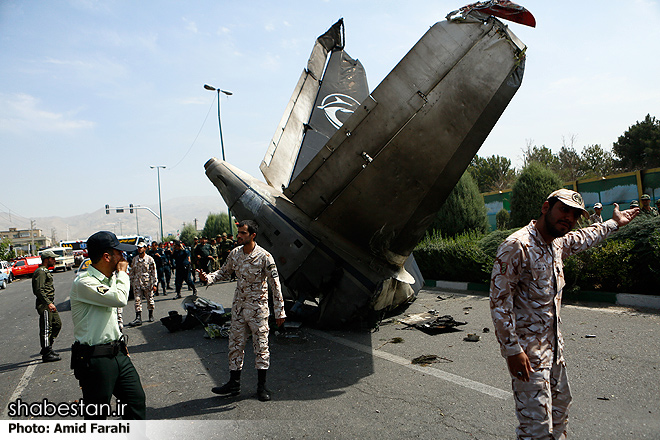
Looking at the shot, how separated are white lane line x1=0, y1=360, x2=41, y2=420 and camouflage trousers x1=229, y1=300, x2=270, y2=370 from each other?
2.54 meters

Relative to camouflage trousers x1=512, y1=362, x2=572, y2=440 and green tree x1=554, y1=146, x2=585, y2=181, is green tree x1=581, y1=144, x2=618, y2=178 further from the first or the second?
camouflage trousers x1=512, y1=362, x2=572, y2=440

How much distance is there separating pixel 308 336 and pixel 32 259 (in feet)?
119

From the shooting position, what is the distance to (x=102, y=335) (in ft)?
9.79

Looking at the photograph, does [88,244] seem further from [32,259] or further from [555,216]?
[32,259]

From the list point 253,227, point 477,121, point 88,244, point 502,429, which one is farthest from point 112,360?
point 477,121

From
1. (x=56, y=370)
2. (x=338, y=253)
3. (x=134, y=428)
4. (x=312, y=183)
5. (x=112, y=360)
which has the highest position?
(x=312, y=183)

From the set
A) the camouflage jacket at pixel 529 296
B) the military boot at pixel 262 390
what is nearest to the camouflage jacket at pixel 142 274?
the military boot at pixel 262 390

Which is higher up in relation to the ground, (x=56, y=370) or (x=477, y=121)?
(x=477, y=121)

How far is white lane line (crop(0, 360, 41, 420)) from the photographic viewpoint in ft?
15.2

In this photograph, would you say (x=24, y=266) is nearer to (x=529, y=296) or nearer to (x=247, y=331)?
(x=247, y=331)

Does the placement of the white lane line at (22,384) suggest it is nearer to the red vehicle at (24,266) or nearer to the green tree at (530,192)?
the green tree at (530,192)

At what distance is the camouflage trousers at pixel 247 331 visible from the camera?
4.60m

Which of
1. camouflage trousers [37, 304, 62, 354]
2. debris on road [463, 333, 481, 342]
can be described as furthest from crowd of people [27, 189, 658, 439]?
camouflage trousers [37, 304, 62, 354]

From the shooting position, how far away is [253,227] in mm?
4965
